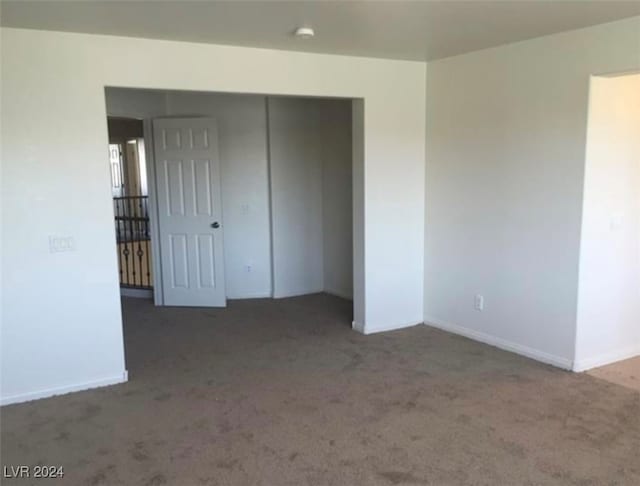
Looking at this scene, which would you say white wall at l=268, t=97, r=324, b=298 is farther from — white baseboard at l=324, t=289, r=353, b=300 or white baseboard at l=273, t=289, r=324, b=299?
white baseboard at l=324, t=289, r=353, b=300

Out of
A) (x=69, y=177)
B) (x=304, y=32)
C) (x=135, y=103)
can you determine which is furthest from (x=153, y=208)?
(x=304, y=32)

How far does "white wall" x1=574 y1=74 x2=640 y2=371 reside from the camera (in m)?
3.69

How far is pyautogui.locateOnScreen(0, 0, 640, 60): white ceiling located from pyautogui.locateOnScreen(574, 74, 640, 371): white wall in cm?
64

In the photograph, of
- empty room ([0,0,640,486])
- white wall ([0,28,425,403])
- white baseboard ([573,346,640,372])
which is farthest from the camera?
white baseboard ([573,346,640,372])

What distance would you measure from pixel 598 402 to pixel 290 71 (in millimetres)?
3155

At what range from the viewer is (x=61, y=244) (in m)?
3.54

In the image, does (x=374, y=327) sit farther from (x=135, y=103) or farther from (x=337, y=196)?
(x=135, y=103)

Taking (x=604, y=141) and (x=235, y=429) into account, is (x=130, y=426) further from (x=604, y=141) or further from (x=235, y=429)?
(x=604, y=141)

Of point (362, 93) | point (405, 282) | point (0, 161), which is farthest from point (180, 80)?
point (405, 282)

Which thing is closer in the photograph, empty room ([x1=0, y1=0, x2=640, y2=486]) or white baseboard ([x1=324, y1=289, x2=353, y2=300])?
empty room ([x1=0, y1=0, x2=640, y2=486])

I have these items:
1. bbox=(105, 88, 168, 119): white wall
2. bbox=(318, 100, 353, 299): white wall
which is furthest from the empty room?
bbox=(105, 88, 168, 119): white wall

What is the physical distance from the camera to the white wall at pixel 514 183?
3701 mm

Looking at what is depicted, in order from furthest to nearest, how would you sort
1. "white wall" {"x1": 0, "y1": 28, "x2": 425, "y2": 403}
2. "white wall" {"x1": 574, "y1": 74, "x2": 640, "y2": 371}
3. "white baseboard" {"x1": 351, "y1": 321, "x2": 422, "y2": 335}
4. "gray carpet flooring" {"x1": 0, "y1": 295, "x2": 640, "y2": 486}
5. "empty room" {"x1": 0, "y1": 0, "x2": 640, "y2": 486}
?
"white baseboard" {"x1": 351, "y1": 321, "x2": 422, "y2": 335} → "white wall" {"x1": 574, "y1": 74, "x2": 640, "y2": 371} → "white wall" {"x1": 0, "y1": 28, "x2": 425, "y2": 403} → "empty room" {"x1": 0, "y1": 0, "x2": 640, "y2": 486} → "gray carpet flooring" {"x1": 0, "y1": 295, "x2": 640, "y2": 486}

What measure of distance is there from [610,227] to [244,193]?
3830 millimetres
